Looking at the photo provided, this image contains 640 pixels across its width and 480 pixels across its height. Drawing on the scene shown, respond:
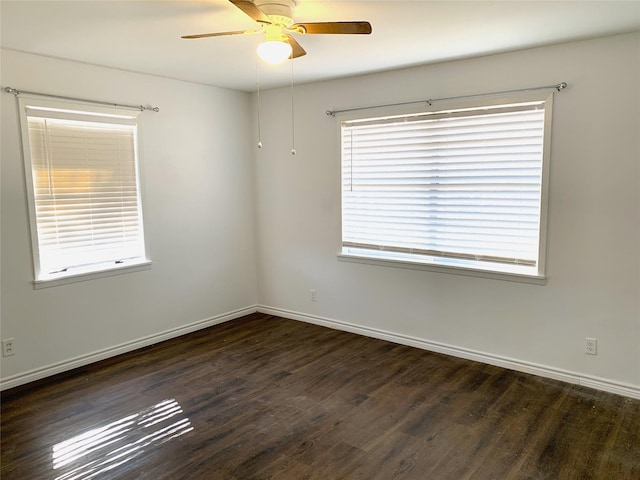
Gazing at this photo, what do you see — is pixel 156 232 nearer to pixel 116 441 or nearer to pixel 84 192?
pixel 84 192

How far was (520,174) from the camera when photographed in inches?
131

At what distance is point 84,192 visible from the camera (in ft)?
11.8

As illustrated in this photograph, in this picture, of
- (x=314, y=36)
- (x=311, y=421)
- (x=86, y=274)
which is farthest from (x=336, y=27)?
(x=86, y=274)

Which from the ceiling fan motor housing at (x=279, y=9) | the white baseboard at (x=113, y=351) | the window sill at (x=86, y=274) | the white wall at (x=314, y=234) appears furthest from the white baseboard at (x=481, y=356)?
the ceiling fan motor housing at (x=279, y=9)

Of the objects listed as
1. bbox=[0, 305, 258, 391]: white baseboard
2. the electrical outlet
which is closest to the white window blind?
the electrical outlet

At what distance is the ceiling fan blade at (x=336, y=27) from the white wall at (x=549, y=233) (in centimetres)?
163

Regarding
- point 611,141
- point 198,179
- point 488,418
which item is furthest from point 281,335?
point 611,141

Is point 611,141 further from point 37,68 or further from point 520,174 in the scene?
point 37,68

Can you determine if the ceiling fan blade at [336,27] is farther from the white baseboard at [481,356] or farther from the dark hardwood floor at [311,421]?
the white baseboard at [481,356]

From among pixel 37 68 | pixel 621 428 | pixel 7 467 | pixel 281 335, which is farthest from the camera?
pixel 281 335

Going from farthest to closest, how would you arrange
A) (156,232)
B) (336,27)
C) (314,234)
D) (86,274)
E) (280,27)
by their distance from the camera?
(314,234)
(156,232)
(86,274)
(280,27)
(336,27)

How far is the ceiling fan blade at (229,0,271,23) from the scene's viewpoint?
1962 millimetres

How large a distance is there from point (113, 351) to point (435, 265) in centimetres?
293

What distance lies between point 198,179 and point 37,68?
161 centimetres
